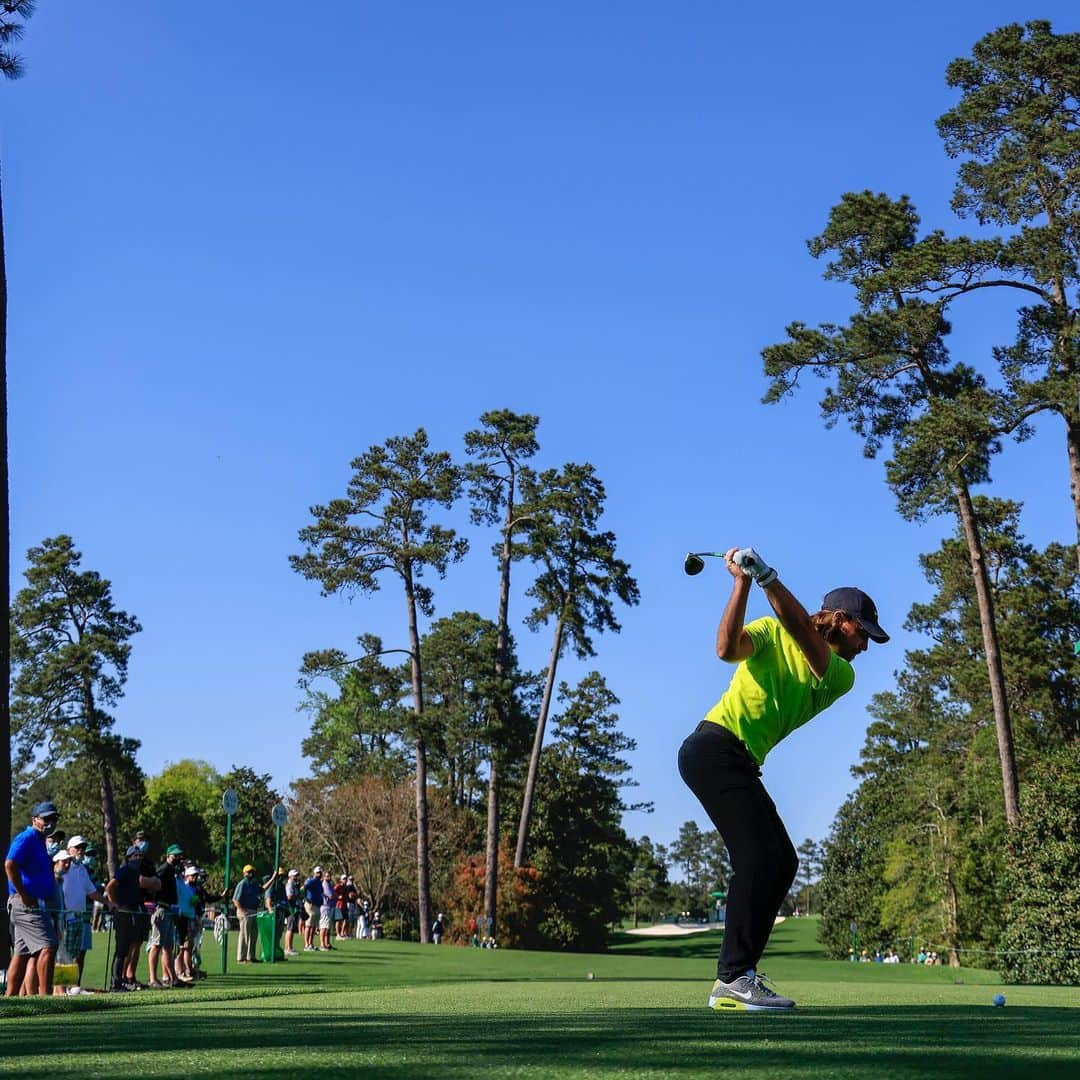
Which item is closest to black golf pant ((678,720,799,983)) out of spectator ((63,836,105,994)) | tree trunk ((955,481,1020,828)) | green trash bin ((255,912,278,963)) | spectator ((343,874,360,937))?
spectator ((63,836,105,994))

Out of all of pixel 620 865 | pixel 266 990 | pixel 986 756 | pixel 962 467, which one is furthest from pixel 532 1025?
pixel 620 865

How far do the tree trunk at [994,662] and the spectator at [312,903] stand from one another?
15767 millimetres

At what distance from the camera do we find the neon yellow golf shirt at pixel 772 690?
21.4 feet

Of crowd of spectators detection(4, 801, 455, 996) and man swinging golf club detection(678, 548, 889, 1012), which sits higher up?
man swinging golf club detection(678, 548, 889, 1012)

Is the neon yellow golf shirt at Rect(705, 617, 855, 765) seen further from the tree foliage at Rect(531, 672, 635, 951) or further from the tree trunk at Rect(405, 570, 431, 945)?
the tree foliage at Rect(531, 672, 635, 951)

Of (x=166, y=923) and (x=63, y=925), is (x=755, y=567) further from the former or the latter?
(x=166, y=923)

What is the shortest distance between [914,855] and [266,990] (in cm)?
5864

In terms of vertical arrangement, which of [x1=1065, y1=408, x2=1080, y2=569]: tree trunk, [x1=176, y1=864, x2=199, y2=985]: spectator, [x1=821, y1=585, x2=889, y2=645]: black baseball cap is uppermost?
[x1=1065, y1=408, x2=1080, y2=569]: tree trunk

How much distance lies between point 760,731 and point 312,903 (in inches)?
1059

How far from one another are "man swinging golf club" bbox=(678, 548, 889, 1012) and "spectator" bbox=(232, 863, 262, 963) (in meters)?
20.1

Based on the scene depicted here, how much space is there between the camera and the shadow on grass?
4.46 meters

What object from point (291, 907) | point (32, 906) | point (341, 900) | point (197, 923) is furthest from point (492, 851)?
point (32, 906)

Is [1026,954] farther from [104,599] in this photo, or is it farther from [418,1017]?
[104,599]

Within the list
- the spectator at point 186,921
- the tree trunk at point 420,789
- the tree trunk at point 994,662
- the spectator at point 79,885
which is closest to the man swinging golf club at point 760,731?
the spectator at point 79,885
